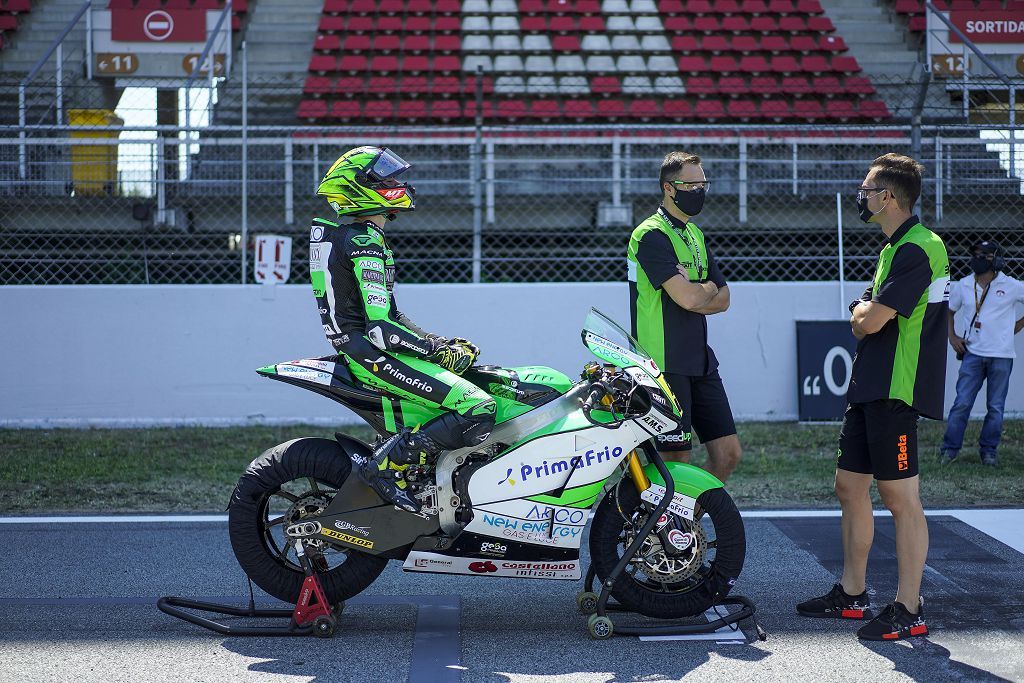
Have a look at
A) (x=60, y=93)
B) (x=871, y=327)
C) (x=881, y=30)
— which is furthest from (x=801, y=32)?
(x=871, y=327)

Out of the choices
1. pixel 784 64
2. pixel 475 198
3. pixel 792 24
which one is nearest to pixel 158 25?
pixel 475 198

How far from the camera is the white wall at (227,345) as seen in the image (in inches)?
385

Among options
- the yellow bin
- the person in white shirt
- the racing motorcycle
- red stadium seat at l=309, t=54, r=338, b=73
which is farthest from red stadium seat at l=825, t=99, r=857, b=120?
the racing motorcycle

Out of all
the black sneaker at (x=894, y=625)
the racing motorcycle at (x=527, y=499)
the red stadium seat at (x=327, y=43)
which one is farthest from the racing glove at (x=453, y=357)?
the red stadium seat at (x=327, y=43)

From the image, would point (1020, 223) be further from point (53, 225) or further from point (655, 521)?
point (53, 225)

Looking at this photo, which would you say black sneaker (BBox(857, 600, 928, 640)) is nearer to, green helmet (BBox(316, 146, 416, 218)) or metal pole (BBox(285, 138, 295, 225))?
green helmet (BBox(316, 146, 416, 218))

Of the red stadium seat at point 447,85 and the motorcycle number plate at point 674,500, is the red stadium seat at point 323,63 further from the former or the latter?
the motorcycle number plate at point 674,500

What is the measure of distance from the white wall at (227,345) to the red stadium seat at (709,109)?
496 cm

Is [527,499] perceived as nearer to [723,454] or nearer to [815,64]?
[723,454]

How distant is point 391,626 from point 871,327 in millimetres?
2288

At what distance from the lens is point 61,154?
11281 mm

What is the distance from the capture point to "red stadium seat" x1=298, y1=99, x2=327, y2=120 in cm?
1439

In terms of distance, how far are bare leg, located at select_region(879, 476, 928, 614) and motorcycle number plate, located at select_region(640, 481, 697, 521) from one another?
76cm

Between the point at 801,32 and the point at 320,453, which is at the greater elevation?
the point at 801,32
